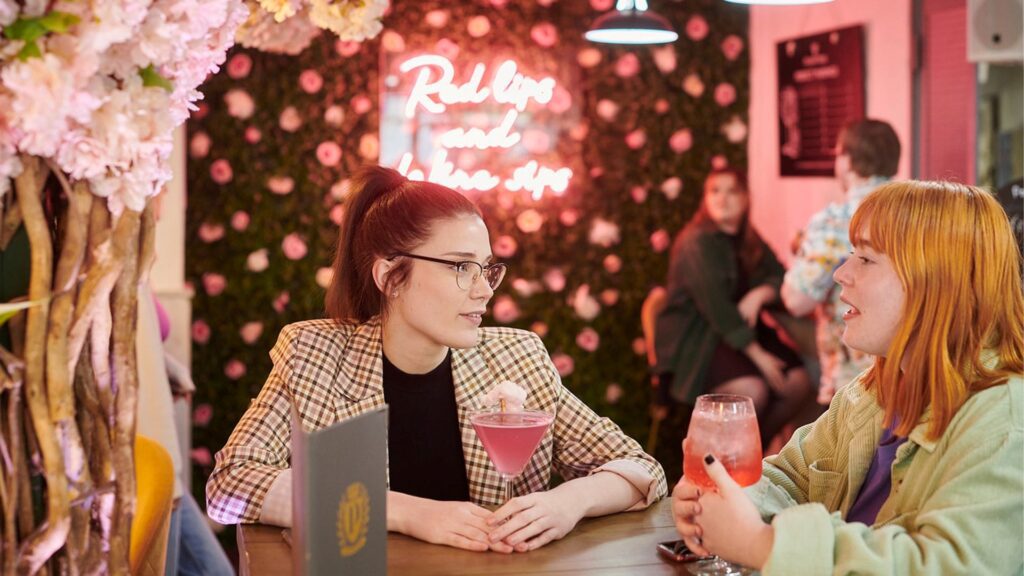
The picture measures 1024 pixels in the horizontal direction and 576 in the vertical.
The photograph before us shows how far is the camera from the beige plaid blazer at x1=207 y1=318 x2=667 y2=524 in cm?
238

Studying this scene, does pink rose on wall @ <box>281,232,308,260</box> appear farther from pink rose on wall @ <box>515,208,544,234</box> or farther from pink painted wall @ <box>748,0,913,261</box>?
pink painted wall @ <box>748,0,913,261</box>

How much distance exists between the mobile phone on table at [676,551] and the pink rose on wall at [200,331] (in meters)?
3.96

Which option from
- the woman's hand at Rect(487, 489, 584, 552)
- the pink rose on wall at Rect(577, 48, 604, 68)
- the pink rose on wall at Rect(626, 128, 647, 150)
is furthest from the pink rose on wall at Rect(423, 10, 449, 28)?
the woman's hand at Rect(487, 489, 584, 552)

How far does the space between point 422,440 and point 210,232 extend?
327 cm

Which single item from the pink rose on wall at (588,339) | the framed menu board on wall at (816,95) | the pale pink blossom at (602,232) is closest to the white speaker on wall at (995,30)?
the framed menu board on wall at (816,95)

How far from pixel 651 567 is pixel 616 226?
4316 mm

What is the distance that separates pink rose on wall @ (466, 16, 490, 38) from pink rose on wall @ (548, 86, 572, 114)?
0.49m

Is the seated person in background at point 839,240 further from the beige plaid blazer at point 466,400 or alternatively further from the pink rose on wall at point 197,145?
the pink rose on wall at point 197,145

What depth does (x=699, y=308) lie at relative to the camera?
5645mm

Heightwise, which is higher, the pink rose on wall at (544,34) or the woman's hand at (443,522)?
the pink rose on wall at (544,34)

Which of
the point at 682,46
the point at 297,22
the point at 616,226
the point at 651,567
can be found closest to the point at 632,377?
the point at 616,226

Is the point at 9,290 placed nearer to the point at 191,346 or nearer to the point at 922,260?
the point at 922,260

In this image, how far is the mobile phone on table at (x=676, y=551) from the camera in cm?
194

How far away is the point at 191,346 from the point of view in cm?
558
